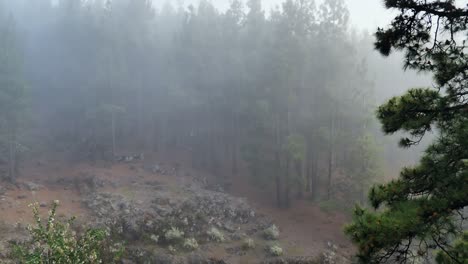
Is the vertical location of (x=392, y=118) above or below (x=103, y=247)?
below

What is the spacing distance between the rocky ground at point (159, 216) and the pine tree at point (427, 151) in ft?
57.0

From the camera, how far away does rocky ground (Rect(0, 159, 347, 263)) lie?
74.5 ft

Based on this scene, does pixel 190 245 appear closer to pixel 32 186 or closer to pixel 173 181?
pixel 173 181

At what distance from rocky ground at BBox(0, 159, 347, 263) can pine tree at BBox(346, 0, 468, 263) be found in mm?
17364

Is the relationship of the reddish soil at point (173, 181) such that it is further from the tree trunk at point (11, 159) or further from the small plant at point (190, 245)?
the small plant at point (190, 245)

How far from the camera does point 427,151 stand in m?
6.92

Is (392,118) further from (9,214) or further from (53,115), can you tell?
(53,115)

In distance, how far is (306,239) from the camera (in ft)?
86.1

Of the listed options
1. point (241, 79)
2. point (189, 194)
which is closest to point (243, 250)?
point (189, 194)

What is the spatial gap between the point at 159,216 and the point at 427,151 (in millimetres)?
22089

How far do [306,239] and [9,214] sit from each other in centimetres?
2072

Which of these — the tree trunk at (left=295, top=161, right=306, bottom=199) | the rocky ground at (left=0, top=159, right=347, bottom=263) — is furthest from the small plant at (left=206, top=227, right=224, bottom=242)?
the tree trunk at (left=295, top=161, right=306, bottom=199)

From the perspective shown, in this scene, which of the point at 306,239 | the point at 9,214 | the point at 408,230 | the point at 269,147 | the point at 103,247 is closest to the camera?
the point at 408,230

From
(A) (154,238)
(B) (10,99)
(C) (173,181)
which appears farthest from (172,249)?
(B) (10,99)
